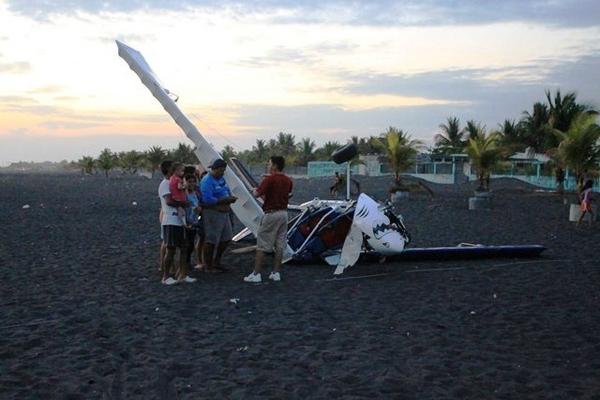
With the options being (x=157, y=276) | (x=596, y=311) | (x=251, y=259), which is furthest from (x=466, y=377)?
(x=251, y=259)

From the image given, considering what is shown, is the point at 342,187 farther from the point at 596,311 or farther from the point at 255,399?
the point at 255,399

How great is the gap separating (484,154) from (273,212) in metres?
22.6

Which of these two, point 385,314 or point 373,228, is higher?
point 373,228

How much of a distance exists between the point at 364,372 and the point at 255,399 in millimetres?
1067

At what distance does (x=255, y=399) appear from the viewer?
15.5 ft

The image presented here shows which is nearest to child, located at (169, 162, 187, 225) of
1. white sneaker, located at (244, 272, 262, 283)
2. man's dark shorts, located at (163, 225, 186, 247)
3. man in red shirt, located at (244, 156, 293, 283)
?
man's dark shorts, located at (163, 225, 186, 247)

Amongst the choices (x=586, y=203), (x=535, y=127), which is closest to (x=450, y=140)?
(x=535, y=127)

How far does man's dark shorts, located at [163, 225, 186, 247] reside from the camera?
8.75 m

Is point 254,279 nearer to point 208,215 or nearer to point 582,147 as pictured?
point 208,215

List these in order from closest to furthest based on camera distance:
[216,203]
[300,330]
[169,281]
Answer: [300,330], [169,281], [216,203]

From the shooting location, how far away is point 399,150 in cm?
3184

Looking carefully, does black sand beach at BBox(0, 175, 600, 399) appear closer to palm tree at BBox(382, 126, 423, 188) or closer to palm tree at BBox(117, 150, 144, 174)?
palm tree at BBox(382, 126, 423, 188)

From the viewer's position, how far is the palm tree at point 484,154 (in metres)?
29.7

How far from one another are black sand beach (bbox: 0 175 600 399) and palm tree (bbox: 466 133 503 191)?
18256 mm
